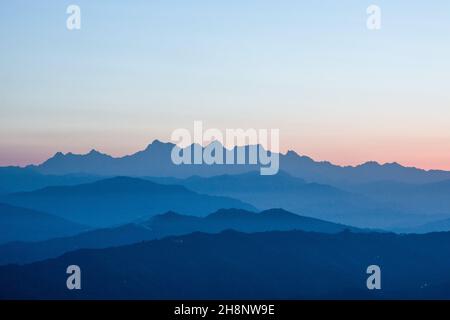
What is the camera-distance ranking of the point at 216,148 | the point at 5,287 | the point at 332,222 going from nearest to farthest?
1. the point at 5,287
2. the point at 216,148
3. the point at 332,222

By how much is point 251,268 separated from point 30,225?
5.33m

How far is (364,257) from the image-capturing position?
53.2 ft

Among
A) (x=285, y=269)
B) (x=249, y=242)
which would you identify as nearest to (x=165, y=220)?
(x=249, y=242)

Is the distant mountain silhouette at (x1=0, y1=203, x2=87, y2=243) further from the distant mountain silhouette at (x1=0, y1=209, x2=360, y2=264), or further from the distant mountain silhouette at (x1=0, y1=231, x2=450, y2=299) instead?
the distant mountain silhouette at (x1=0, y1=231, x2=450, y2=299)

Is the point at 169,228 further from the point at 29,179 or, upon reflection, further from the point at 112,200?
the point at 29,179

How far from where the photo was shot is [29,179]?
15.2 m

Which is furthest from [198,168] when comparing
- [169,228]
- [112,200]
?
[169,228]

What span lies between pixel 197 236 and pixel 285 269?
8.65ft

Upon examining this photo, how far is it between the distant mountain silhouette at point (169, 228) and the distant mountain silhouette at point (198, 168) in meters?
1.22

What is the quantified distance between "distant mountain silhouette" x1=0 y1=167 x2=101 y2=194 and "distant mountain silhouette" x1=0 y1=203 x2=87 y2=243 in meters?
0.51

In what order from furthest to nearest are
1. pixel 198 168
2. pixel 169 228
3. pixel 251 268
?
pixel 169 228, pixel 251 268, pixel 198 168

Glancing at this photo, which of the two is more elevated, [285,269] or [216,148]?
[216,148]

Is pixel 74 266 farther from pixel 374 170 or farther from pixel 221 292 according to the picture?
pixel 374 170

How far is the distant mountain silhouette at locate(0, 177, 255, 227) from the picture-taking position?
1509 centimetres
